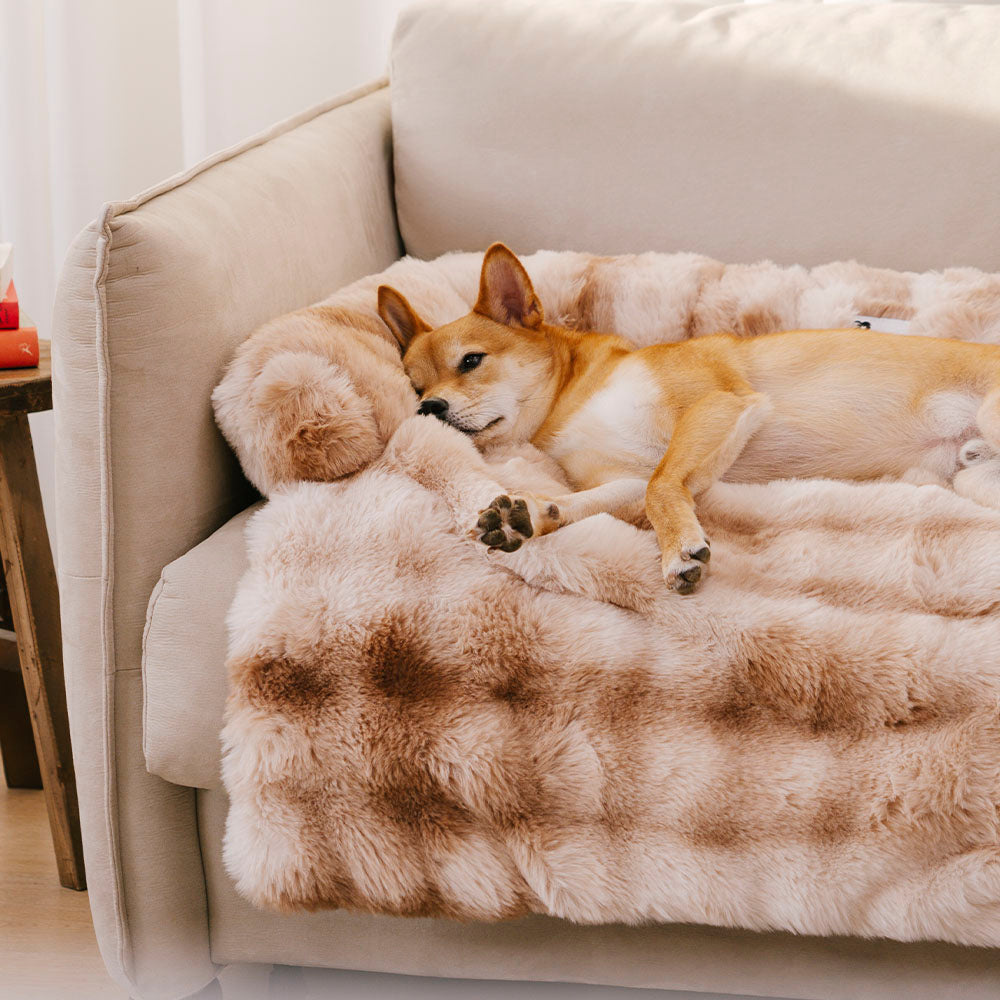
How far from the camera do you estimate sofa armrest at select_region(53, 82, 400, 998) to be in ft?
4.08

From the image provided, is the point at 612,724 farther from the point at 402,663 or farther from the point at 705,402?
the point at 705,402

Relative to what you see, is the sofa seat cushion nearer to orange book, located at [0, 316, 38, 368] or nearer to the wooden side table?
the wooden side table

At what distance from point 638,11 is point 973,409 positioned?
3.87 feet

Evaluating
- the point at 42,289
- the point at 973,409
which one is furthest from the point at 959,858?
the point at 42,289

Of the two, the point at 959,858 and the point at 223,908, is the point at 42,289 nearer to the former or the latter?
the point at 223,908

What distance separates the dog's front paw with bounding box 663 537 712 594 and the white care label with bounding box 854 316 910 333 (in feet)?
2.61

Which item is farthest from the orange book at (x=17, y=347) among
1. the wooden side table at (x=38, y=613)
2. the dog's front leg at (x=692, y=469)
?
the dog's front leg at (x=692, y=469)

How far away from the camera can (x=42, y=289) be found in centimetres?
276

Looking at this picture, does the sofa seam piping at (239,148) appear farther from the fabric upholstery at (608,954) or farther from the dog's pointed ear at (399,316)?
the fabric upholstery at (608,954)

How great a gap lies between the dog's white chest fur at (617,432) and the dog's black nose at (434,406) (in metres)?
0.22

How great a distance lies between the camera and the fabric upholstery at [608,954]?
1181mm

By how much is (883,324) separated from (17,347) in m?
1.55

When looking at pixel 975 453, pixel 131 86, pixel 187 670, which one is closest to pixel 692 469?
pixel 975 453

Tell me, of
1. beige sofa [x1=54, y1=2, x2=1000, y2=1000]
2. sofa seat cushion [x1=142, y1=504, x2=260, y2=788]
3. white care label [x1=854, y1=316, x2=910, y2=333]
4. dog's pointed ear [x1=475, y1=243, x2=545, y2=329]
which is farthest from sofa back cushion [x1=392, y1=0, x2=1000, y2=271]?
sofa seat cushion [x1=142, y1=504, x2=260, y2=788]
